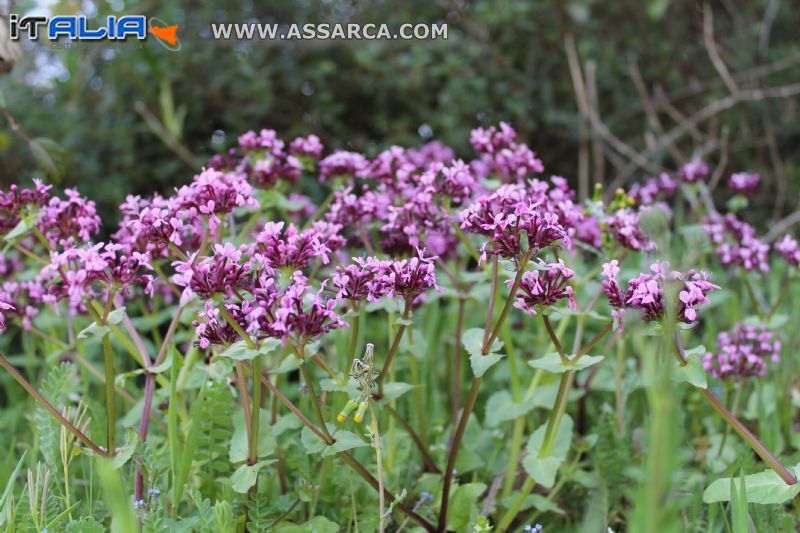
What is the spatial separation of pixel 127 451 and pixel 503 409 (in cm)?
99

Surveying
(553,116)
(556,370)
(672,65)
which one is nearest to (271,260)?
(556,370)

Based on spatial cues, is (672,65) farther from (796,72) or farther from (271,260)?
(271,260)

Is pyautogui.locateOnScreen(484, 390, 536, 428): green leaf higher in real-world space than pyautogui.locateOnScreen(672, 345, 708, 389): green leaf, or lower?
lower

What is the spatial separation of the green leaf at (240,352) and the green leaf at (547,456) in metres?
0.74

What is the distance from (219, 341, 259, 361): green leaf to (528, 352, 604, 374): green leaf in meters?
0.63

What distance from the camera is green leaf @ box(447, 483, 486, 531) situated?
1.90 meters

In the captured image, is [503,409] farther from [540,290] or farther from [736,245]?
[736,245]

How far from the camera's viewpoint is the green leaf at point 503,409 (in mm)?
2064

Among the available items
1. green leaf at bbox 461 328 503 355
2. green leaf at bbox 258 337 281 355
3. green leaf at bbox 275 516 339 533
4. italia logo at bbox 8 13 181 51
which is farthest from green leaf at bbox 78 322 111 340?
italia logo at bbox 8 13 181 51

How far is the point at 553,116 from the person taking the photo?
5.22 metres

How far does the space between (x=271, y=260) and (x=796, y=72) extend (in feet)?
17.0

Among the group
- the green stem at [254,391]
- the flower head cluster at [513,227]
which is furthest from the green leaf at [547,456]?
the green stem at [254,391]

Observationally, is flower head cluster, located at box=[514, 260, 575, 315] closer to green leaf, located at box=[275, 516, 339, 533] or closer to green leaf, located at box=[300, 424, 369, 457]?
green leaf, located at box=[300, 424, 369, 457]

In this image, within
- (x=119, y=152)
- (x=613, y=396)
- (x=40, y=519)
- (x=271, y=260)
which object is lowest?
(x=40, y=519)
